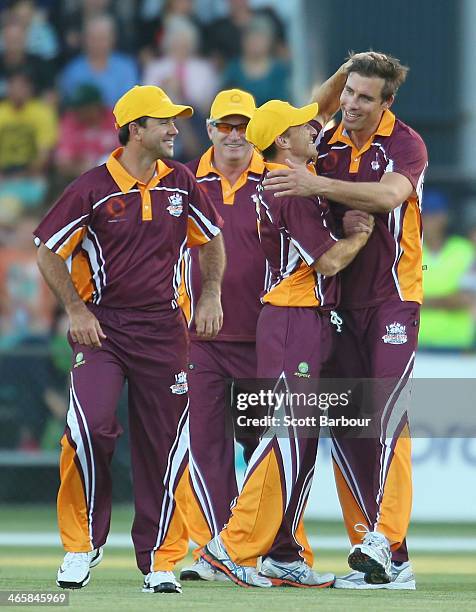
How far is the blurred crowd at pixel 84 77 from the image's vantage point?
12711 millimetres

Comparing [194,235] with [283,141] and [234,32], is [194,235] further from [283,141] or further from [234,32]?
[234,32]

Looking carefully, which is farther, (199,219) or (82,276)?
(199,219)

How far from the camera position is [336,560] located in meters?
8.88

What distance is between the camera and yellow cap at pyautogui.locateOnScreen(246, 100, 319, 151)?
660 centimetres

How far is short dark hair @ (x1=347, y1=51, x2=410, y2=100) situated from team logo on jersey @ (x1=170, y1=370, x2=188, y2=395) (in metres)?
1.63

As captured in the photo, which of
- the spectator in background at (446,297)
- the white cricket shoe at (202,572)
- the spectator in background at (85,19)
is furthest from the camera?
the spectator in background at (85,19)

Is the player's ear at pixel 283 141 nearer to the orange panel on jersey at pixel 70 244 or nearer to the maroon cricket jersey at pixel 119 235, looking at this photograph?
the maroon cricket jersey at pixel 119 235

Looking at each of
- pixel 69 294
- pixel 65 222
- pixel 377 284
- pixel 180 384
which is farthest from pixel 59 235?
pixel 377 284

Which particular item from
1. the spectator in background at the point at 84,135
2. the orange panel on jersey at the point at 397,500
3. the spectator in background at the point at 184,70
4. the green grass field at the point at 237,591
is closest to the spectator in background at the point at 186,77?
the spectator in background at the point at 184,70

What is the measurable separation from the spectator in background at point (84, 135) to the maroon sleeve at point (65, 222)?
6.97 metres

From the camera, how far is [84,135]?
13352 mm

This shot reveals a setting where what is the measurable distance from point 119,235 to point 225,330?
151 cm

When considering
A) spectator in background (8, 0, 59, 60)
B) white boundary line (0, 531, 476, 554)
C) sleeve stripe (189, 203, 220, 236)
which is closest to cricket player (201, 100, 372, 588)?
sleeve stripe (189, 203, 220, 236)

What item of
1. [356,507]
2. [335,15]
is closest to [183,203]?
[356,507]
